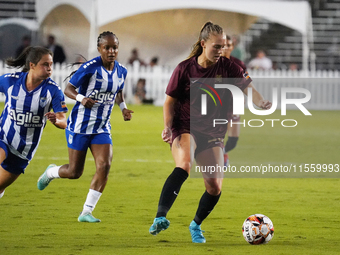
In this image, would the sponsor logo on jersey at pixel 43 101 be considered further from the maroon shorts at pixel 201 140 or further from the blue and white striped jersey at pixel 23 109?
the maroon shorts at pixel 201 140

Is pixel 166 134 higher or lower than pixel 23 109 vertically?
lower

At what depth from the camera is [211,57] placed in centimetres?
618

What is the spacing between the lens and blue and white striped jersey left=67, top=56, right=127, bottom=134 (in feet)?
24.1

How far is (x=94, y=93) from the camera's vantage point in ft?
24.3

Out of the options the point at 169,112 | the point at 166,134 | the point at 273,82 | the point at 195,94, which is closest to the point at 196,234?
the point at 166,134

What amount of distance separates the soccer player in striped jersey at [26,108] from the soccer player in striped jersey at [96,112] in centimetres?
33

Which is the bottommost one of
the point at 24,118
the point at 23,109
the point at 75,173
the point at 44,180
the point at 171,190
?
the point at 44,180

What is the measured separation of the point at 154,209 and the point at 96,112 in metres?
1.47

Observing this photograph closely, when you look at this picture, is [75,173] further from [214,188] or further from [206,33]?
[206,33]

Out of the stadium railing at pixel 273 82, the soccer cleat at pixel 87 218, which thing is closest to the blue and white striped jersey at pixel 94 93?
the soccer cleat at pixel 87 218

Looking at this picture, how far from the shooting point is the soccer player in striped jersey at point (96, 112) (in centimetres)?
732

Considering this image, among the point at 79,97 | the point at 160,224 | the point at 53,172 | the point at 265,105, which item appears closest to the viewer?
the point at 160,224

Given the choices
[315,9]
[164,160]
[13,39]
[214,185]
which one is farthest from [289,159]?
[315,9]

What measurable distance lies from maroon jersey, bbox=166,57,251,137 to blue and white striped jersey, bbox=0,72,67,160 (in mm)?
1489
